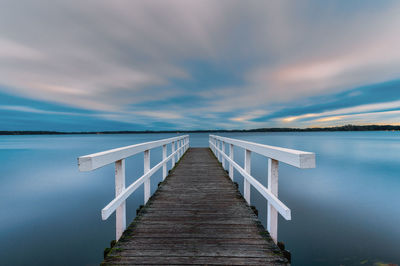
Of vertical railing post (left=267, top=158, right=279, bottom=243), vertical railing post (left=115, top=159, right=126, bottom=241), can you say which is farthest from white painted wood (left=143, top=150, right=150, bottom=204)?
vertical railing post (left=267, top=158, right=279, bottom=243)

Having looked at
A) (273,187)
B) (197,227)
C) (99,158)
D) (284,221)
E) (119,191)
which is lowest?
(284,221)

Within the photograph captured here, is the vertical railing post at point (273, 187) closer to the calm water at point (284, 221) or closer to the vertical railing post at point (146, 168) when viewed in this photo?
the vertical railing post at point (146, 168)

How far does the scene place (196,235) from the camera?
105 inches

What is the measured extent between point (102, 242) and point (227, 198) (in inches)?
174

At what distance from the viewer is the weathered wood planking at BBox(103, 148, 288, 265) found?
7.25 feet

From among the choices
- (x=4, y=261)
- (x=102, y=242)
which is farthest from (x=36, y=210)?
(x=102, y=242)

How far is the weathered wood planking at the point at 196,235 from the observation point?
2209 millimetres

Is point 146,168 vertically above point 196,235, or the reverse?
point 146,168

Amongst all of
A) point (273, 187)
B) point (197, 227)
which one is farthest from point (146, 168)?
point (273, 187)

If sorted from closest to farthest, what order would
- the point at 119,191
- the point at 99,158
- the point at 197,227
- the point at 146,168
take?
the point at 99,158 → the point at 119,191 → the point at 197,227 → the point at 146,168

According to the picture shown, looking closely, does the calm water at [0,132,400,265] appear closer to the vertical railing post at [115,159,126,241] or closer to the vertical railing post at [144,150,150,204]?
the vertical railing post at [144,150,150,204]

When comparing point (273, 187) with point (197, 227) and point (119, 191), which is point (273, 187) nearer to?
point (197, 227)

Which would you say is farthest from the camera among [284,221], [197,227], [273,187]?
[284,221]

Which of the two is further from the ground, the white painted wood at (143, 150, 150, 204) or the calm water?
the white painted wood at (143, 150, 150, 204)
